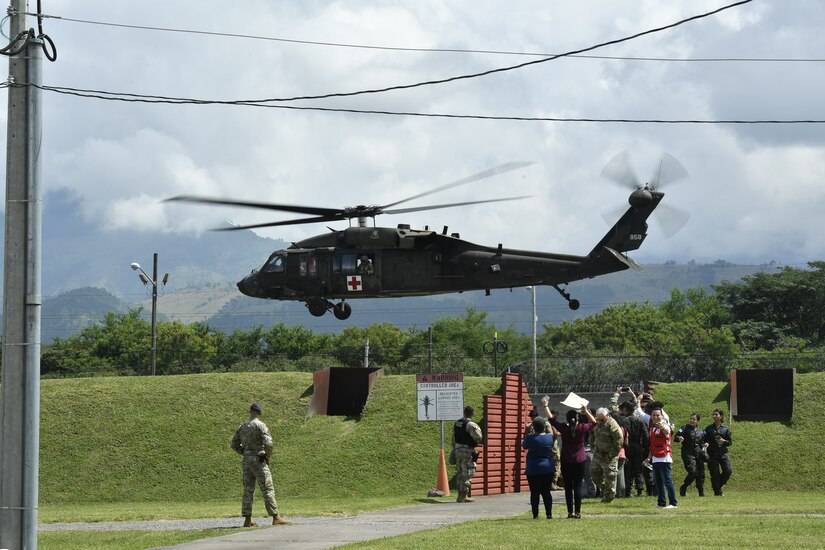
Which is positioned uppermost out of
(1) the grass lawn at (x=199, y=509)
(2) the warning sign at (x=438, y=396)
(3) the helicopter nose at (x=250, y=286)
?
(3) the helicopter nose at (x=250, y=286)

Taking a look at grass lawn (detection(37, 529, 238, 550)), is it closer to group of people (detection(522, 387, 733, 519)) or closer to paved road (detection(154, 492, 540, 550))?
paved road (detection(154, 492, 540, 550))

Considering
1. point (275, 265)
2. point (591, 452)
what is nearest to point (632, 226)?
point (591, 452)

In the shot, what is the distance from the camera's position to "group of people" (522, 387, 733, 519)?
1977 cm

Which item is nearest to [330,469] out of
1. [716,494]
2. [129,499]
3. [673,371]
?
[129,499]

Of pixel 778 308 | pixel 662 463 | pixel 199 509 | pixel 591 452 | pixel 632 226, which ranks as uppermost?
pixel 632 226

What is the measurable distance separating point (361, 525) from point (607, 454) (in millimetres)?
5836

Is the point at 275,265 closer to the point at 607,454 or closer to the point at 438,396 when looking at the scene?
the point at 438,396

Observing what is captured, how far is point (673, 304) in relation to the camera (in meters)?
169

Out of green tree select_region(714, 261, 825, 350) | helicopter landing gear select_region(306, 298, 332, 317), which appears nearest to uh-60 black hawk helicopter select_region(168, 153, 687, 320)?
helicopter landing gear select_region(306, 298, 332, 317)

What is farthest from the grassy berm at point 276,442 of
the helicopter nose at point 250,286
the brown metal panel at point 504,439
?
the helicopter nose at point 250,286

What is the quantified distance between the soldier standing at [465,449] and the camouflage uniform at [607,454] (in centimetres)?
273

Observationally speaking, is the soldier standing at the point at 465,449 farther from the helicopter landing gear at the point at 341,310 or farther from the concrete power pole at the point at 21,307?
the concrete power pole at the point at 21,307

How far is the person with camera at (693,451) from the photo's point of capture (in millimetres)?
25688

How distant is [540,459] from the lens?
19.6 m
